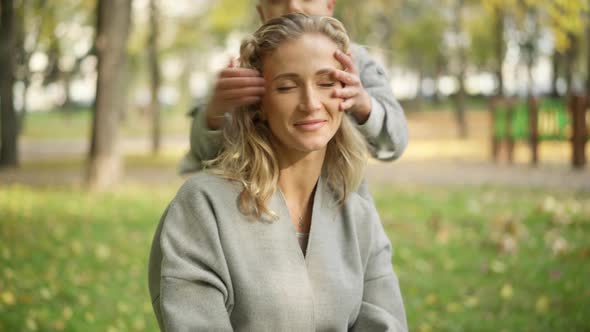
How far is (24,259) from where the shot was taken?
6.48 metres

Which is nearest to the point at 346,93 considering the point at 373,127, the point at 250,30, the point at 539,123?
the point at 373,127

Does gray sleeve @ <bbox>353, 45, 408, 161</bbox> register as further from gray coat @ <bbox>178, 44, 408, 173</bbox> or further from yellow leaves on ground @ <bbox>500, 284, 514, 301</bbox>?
yellow leaves on ground @ <bbox>500, 284, 514, 301</bbox>

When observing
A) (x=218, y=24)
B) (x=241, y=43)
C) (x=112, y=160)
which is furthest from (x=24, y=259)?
(x=218, y=24)

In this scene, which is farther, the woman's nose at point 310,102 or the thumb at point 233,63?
the thumb at point 233,63

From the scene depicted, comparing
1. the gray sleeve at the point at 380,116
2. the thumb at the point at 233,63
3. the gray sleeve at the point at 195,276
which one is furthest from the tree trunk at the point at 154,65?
the gray sleeve at the point at 195,276

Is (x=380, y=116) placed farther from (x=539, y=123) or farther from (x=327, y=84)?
(x=539, y=123)

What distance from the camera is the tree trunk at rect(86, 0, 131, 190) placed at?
34.9ft

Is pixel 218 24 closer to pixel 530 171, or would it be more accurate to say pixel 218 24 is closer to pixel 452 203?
pixel 530 171

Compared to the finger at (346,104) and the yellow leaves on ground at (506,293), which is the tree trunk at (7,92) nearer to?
the yellow leaves on ground at (506,293)

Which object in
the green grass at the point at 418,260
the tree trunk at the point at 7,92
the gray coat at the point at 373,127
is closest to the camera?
the gray coat at the point at 373,127

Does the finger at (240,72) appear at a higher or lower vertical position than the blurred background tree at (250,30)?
lower

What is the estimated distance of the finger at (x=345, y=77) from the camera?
2010mm

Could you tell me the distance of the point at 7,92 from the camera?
1448 cm

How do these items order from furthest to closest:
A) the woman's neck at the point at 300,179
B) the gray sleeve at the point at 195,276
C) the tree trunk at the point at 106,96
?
the tree trunk at the point at 106,96 → the woman's neck at the point at 300,179 → the gray sleeve at the point at 195,276
